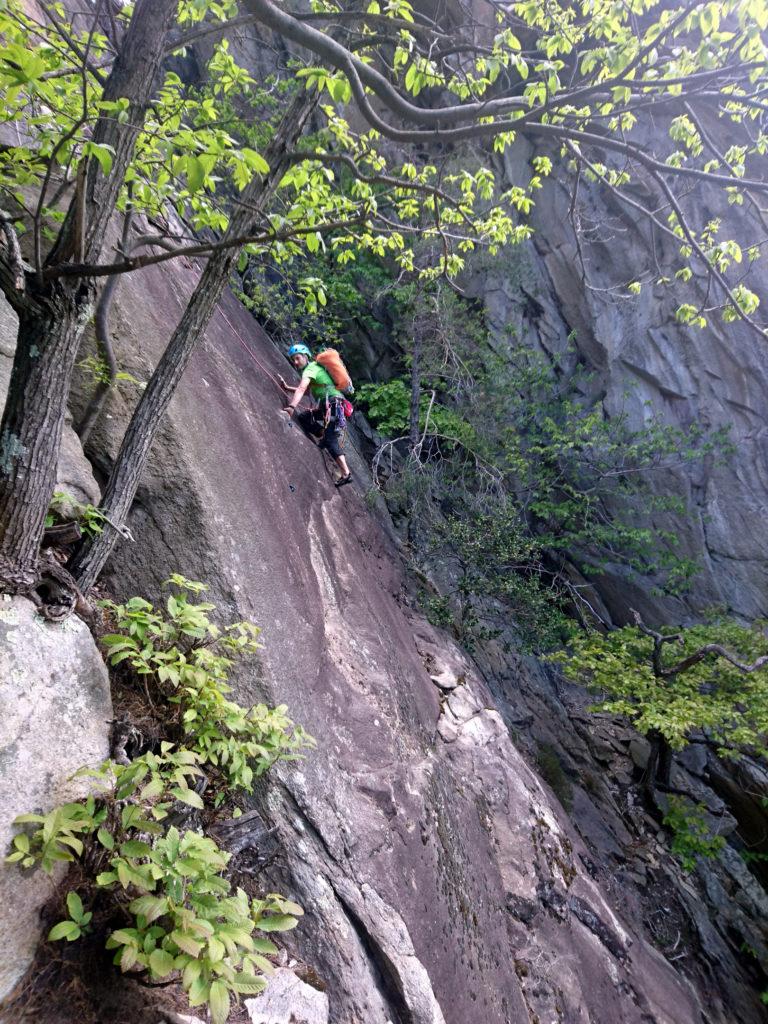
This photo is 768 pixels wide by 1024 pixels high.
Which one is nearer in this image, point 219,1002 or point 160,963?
point 219,1002

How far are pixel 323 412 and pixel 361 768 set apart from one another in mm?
4278

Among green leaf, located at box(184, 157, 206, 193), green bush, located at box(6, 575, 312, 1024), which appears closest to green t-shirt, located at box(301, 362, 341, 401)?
green bush, located at box(6, 575, 312, 1024)

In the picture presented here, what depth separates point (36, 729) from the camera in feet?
7.82

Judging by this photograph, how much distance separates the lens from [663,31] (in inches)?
115

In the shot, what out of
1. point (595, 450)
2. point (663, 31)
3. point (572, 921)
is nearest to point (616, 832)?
point (572, 921)

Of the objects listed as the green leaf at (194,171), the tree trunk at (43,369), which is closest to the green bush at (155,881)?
the tree trunk at (43,369)

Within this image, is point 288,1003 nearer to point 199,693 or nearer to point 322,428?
point 199,693

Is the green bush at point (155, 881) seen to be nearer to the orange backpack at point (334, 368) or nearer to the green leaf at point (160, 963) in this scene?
the green leaf at point (160, 963)

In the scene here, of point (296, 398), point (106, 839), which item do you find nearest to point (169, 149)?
point (106, 839)

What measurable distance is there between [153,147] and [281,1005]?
196 inches

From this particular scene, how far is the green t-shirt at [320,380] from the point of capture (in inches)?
265

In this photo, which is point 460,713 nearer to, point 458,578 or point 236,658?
point 458,578

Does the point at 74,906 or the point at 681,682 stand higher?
the point at 681,682

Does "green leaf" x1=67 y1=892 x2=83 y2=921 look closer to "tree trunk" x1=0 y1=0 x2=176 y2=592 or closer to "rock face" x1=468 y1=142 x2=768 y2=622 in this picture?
"tree trunk" x1=0 y1=0 x2=176 y2=592
